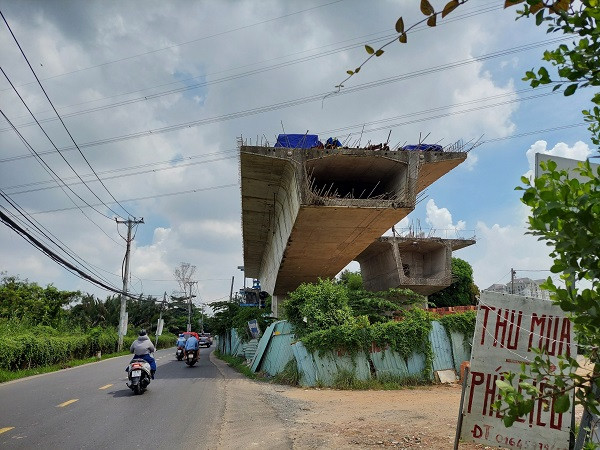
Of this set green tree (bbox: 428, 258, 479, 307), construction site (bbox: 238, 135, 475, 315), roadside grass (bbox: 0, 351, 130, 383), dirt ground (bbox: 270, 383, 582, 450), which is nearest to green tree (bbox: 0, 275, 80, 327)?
roadside grass (bbox: 0, 351, 130, 383)

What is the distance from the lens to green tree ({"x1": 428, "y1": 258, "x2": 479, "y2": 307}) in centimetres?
4009

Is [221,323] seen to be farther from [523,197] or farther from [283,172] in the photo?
[523,197]

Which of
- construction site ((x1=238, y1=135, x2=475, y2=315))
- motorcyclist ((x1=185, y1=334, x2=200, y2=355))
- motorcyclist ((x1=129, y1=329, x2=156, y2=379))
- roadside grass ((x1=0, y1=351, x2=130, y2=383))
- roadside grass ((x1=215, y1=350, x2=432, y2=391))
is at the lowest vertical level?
roadside grass ((x1=0, y1=351, x2=130, y2=383))

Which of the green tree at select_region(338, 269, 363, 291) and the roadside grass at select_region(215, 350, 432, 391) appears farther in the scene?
the green tree at select_region(338, 269, 363, 291)

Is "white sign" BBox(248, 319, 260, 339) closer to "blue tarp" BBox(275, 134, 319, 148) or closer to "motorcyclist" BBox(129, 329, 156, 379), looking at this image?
"blue tarp" BBox(275, 134, 319, 148)

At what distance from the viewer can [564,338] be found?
4.26 meters

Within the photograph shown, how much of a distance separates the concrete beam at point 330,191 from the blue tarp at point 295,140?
0.65 m

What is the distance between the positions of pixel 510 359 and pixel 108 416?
21.8 ft

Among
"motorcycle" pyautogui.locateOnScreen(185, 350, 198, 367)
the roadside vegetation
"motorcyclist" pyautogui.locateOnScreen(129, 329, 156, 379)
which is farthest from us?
"motorcycle" pyautogui.locateOnScreen(185, 350, 198, 367)

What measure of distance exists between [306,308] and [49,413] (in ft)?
25.6

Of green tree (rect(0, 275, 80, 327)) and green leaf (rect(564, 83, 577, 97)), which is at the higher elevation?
green leaf (rect(564, 83, 577, 97))

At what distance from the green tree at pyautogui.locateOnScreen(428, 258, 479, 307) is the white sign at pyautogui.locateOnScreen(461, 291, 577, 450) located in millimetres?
36742

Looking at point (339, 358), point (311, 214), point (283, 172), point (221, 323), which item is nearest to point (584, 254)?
point (339, 358)

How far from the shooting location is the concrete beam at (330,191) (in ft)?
49.6
